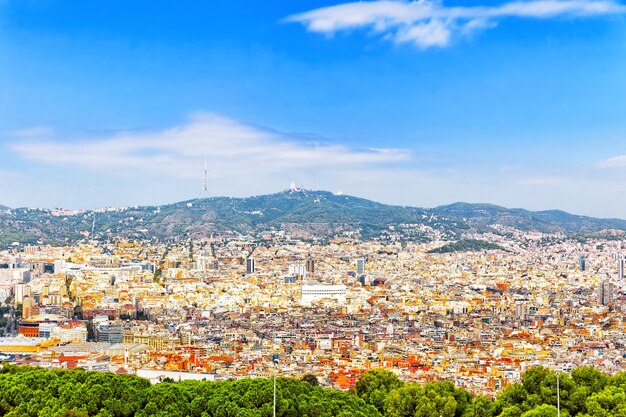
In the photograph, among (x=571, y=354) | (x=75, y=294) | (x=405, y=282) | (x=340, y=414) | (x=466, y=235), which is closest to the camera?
(x=340, y=414)

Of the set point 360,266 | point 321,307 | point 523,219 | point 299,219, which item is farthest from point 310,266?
point 523,219

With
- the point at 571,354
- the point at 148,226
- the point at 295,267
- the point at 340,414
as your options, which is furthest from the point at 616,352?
the point at 148,226

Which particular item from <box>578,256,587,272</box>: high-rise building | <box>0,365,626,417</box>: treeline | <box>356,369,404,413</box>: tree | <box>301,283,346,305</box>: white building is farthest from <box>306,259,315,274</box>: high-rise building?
<box>0,365,626,417</box>: treeline

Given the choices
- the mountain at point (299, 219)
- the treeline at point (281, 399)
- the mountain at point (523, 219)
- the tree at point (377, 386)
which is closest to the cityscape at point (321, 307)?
the mountain at point (523, 219)

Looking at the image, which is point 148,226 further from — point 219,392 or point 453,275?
point 219,392

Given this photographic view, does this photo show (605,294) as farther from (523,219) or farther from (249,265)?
(523,219)

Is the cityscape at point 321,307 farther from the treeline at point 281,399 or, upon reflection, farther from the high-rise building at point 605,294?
the treeline at point 281,399
